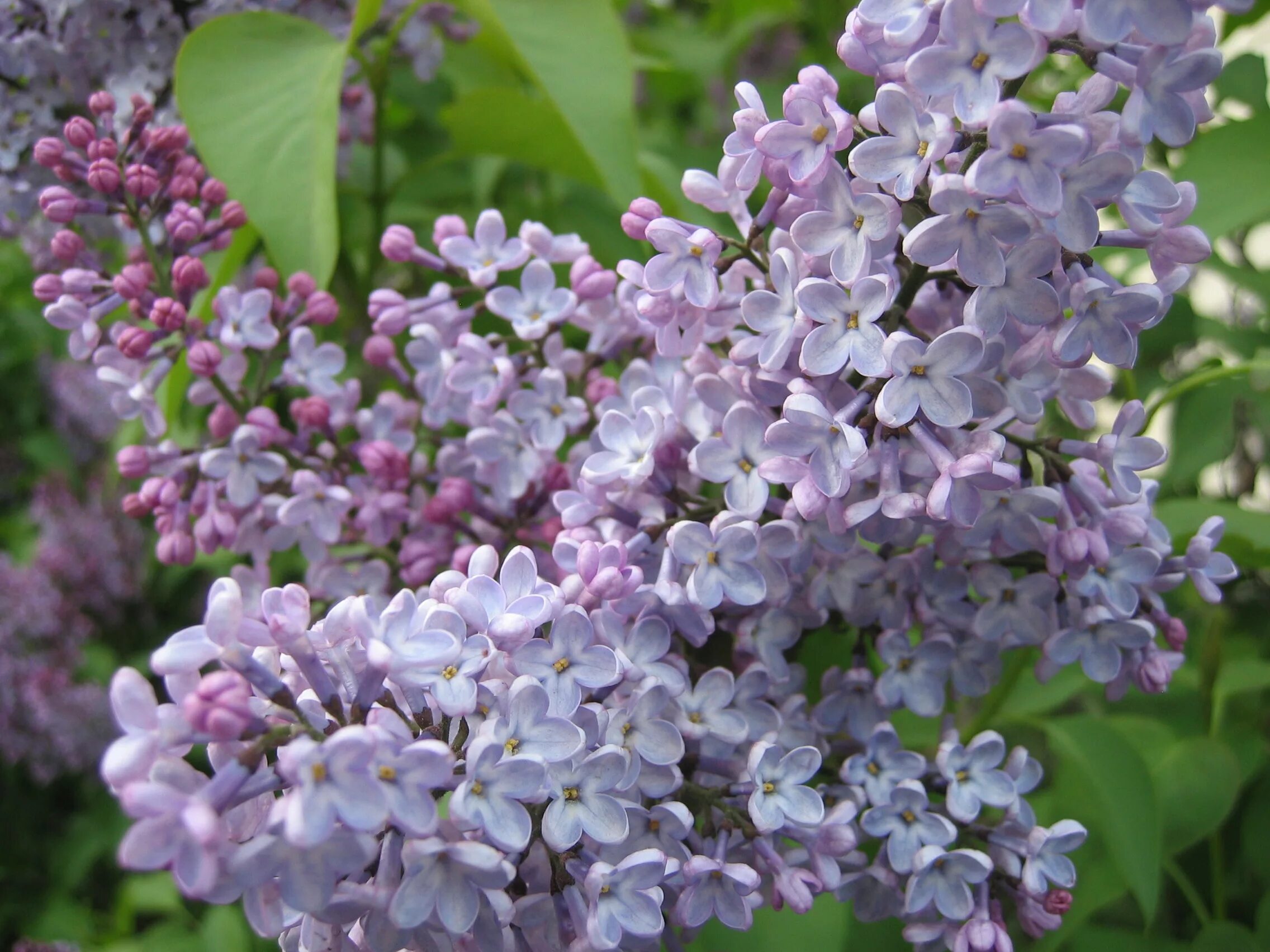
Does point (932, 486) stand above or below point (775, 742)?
above

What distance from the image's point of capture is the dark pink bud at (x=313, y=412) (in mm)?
725

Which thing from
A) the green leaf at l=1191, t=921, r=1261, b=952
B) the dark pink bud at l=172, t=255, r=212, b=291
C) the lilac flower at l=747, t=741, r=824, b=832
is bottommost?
the green leaf at l=1191, t=921, r=1261, b=952

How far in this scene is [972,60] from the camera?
0.46 metres

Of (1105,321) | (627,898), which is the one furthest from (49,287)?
(1105,321)

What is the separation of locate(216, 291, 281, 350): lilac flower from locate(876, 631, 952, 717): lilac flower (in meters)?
0.48

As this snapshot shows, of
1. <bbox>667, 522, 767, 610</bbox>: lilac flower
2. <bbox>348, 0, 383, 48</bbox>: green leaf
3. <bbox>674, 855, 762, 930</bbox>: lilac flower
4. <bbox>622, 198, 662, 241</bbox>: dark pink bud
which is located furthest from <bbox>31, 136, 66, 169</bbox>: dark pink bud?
<bbox>674, 855, 762, 930</bbox>: lilac flower

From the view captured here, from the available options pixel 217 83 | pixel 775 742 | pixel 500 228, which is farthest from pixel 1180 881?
pixel 217 83

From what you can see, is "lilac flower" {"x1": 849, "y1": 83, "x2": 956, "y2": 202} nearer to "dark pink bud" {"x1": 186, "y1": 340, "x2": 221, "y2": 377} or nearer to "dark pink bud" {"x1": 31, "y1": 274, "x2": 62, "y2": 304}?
"dark pink bud" {"x1": 186, "y1": 340, "x2": 221, "y2": 377}

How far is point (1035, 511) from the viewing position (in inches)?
22.7

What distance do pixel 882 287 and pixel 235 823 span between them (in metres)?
0.39

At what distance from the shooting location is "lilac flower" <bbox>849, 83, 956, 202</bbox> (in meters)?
0.48

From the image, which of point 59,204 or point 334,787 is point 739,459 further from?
point 59,204

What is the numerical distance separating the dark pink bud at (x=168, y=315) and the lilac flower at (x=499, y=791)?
419 mm

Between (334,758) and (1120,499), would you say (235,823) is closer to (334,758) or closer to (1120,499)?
(334,758)
